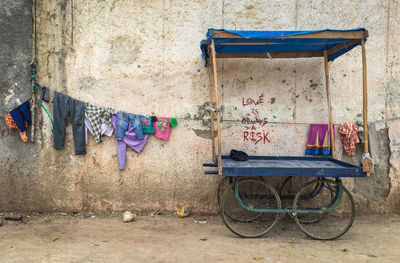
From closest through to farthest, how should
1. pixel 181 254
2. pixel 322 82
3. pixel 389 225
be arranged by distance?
pixel 181 254 < pixel 389 225 < pixel 322 82

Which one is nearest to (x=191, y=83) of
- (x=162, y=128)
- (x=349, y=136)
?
(x=162, y=128)

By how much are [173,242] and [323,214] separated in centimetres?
227

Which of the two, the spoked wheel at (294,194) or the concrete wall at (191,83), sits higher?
the concrete wall at (191,83)

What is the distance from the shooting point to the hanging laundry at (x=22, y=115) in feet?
15.0

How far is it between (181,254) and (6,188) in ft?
10.2

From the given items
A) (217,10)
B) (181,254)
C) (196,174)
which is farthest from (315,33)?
(181,254)

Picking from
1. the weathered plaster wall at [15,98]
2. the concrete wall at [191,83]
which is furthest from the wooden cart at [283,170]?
the weathered plaster wall at [15,98]

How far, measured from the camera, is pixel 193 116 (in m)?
4.77

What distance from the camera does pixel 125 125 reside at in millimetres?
4629

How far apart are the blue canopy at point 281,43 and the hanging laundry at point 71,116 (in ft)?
6.76

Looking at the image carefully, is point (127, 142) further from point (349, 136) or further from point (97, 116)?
point (349, 136)

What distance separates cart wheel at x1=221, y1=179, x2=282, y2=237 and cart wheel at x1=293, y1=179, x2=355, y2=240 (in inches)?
14.0

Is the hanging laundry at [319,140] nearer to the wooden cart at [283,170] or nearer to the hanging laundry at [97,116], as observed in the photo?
the wooden cart at [283,170]

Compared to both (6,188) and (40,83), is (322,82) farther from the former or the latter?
(6,188)
